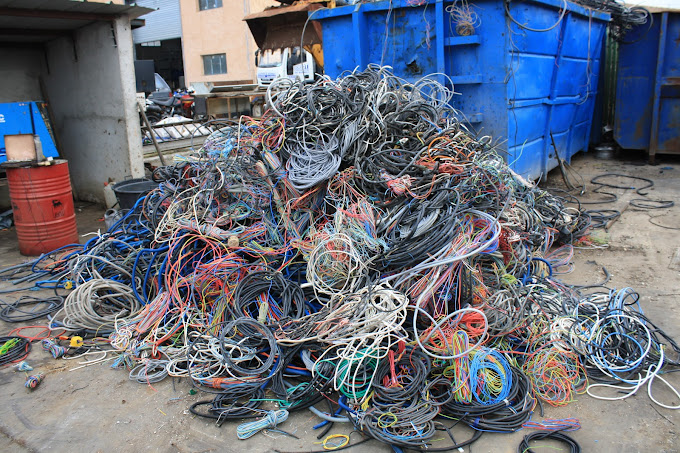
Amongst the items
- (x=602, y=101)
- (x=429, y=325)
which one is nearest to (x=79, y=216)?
(x=429, y=325)

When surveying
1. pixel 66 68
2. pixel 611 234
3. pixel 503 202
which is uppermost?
pixel 66 68

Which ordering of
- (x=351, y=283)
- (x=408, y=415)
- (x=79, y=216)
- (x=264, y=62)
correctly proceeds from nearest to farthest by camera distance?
1. (x=408, y=415)
2. (x=351, y=283)
3. (x=79, y=216)
4. (x=264, y=62)

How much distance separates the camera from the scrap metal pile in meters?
2.98

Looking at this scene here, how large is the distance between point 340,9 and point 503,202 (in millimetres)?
3760

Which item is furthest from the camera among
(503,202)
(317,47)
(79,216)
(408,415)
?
(317,47)

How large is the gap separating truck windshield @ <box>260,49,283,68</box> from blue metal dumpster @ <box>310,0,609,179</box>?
4.72 metres

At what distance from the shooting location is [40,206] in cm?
604

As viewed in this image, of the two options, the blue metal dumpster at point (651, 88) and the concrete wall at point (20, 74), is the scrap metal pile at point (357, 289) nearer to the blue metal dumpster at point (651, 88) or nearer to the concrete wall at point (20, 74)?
the concrete wall at point (20, 74)

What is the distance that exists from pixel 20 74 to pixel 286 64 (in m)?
5.18

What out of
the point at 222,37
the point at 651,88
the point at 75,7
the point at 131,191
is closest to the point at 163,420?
the point at 131,191

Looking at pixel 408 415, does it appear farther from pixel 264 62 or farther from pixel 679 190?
pixel 264 62

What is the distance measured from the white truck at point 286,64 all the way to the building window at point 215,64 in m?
12.6

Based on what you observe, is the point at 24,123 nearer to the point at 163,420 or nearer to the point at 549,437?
the point at 163,420

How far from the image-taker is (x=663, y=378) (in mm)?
3146
